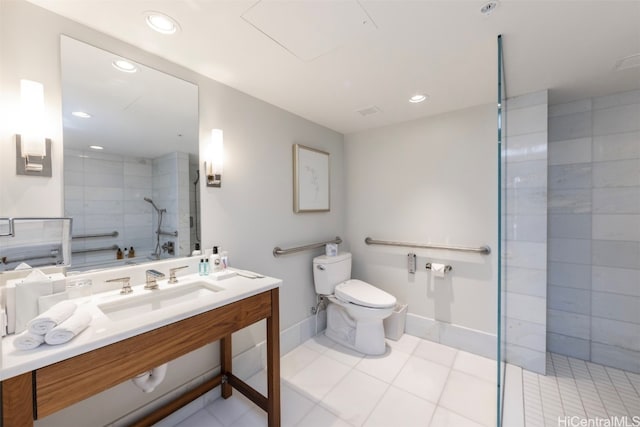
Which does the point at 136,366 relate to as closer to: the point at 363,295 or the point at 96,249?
the point at 96,249

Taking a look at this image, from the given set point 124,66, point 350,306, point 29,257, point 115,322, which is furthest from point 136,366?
→ point 350,306

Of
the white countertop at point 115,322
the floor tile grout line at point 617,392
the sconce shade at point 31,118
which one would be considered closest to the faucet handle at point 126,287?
the white countertop at point 115,322

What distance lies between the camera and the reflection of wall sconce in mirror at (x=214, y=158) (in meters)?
1.67

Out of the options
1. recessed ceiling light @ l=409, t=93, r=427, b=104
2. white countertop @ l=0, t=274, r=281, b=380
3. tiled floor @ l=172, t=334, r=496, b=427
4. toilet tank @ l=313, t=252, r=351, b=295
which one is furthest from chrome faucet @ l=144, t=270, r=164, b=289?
recessed ceiling light @ l=409, t=93, r=427, b=104

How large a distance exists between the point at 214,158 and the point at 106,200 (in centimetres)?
60

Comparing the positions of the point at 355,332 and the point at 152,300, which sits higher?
the point at 152,300

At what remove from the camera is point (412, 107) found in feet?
7.16

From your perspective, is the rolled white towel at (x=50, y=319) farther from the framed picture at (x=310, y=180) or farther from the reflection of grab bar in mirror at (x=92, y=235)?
the framed picture at (x=310, y=180)

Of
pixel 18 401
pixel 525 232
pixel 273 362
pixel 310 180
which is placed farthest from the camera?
pixel 310 180

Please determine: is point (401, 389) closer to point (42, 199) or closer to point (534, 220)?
point (534, 220)

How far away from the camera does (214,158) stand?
1.66 metres

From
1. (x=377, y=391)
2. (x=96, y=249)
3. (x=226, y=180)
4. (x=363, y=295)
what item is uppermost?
(x=226, y=180)

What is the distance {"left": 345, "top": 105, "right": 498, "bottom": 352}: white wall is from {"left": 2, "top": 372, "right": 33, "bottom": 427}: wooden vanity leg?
2404mm

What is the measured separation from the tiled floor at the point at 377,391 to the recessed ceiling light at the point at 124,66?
1.96m
